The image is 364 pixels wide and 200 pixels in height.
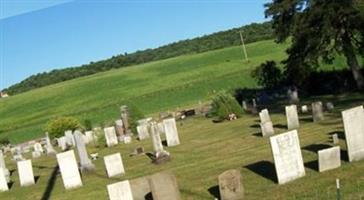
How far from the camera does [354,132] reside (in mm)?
17969

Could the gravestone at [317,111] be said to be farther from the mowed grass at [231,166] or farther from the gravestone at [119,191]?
the gravestone at [119,191]

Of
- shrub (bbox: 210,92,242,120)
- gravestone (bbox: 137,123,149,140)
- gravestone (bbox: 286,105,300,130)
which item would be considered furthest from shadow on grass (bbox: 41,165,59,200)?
shrub (bbox: 210,92,242,120)

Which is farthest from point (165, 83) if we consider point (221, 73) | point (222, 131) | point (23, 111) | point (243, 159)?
point (243, 159)

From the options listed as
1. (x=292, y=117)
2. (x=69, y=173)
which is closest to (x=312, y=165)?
(x=292, y=117)

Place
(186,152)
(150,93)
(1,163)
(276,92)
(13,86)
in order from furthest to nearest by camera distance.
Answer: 1. (13,86)
2. (150,93)
3. (276,92)
4. (1,163)
5. (186,152)

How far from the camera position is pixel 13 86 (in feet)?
495

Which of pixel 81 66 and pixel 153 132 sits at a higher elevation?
pixel 81 66

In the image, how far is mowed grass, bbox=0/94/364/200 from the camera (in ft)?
52.6

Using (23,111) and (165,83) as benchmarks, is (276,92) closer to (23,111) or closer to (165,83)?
(165,83)

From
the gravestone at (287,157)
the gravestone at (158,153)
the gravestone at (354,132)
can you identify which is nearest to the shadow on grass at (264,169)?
the gravestone at (287,157)

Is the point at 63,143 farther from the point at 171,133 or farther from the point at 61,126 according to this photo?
the point at 171,133

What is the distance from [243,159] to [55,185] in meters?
8.26

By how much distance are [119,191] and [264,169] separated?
5.25m

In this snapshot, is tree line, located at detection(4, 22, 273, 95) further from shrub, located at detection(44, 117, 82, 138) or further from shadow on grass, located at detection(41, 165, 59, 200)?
shadow on grass, located at detection(41, 165, 59, 200)
